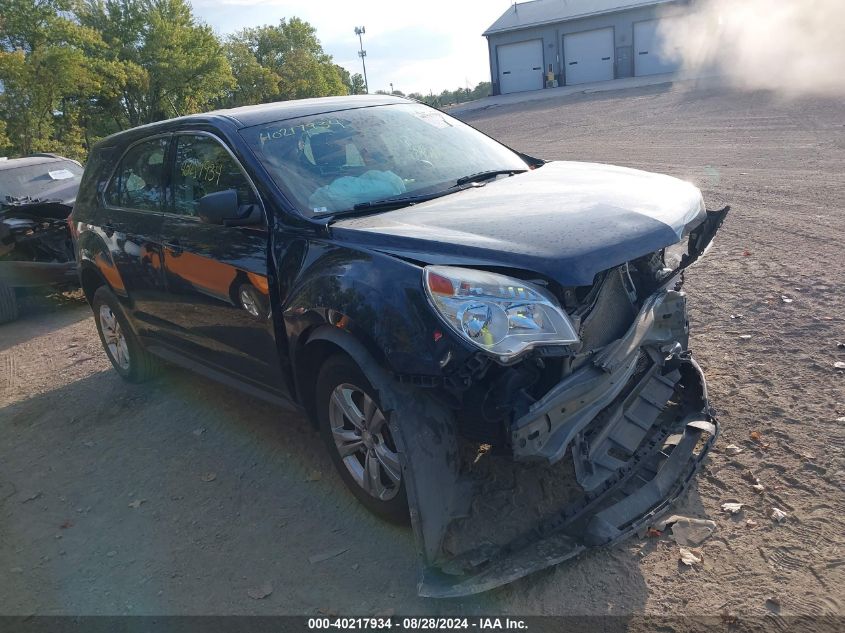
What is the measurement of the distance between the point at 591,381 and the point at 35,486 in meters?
3.58

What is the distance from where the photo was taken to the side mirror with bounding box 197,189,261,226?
3.73 meters

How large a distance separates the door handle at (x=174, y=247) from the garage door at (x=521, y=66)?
143ft

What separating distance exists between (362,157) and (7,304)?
6838mm

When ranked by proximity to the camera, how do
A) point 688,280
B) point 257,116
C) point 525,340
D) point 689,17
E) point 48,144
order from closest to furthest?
point 525,340, point 257,116, point 688,280, point 48,144, point 689,17

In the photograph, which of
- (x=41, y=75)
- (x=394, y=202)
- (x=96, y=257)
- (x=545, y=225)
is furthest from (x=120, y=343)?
(x=41, y=75)

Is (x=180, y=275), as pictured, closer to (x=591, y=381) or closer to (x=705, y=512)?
(x=591, y=381)

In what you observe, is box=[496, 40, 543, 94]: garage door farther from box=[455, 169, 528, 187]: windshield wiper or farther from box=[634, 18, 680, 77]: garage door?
box=[455, 169, 528, 187]: windshield wiper

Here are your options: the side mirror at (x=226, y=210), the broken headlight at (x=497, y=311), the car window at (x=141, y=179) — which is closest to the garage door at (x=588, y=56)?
the car window at (x=141, y=179)

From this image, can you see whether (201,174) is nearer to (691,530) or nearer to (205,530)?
(205,530)

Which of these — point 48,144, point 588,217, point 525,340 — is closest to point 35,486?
point 525,340

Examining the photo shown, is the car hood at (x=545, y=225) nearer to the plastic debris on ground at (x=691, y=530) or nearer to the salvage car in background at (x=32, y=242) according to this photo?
the plastic debris on ground at (x=691, y=530)

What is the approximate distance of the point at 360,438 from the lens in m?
3.54

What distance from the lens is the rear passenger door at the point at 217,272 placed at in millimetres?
3893

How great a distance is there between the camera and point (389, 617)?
3.00m
